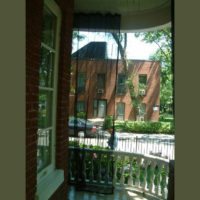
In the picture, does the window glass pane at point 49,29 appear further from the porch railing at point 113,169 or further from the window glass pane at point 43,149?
the porch railing at point 113,169

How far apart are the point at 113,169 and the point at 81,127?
0.83m

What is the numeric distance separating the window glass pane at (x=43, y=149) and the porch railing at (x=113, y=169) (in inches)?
73.2

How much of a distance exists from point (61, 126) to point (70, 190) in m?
1.94

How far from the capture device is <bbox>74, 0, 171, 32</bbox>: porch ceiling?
449 cm

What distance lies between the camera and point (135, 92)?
16016mm

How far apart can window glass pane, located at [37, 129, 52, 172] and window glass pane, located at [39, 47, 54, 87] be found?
1.48 ft

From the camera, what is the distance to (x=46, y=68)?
9.64 ft

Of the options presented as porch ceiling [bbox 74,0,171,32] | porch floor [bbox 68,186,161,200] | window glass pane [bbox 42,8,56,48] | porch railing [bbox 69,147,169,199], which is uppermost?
porch ceiling [bbox 74,0,171,32]

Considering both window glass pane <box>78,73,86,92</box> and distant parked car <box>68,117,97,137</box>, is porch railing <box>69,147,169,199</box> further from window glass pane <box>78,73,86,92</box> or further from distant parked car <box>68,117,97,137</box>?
window glass pane <box>78,73,86,92</box>

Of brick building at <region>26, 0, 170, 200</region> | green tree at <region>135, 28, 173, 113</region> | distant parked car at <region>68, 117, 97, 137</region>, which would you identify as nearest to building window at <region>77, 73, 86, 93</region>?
distant parked car at <region>68, 117, 97, 137</region>

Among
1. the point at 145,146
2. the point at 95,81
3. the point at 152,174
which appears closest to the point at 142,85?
the point at 145,146

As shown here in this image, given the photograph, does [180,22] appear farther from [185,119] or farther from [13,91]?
[13,91]

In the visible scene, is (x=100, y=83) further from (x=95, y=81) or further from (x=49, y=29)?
(x=49, y=29)

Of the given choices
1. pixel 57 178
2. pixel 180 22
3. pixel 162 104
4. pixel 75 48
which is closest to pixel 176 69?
pixel 180 22
